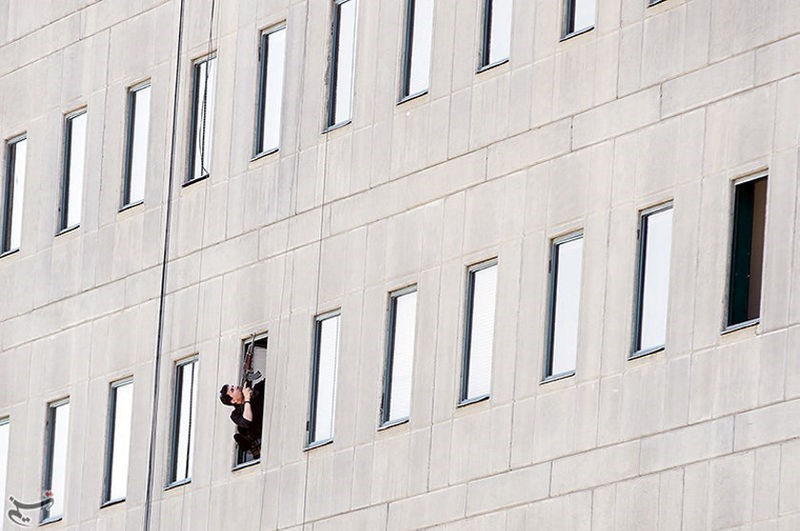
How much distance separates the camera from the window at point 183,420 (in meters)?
53.9

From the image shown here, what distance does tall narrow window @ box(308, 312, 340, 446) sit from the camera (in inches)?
2005

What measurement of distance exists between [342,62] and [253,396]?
16.4ft

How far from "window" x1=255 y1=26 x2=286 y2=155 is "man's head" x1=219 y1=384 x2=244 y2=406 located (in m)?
3.64

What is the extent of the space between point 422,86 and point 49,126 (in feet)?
35.4

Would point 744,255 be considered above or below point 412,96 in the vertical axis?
below

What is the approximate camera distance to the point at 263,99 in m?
53.6

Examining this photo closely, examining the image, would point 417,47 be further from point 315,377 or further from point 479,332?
point 315,377

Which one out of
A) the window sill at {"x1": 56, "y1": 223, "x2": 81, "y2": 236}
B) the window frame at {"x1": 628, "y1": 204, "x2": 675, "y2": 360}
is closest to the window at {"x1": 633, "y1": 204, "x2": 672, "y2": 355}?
the window frame at {"x1": 628, "y1": 204, "x2": 675, "y2": 360}

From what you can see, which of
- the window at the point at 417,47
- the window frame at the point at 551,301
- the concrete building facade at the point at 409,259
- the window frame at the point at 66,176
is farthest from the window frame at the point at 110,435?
the window frame at the point at 551,301

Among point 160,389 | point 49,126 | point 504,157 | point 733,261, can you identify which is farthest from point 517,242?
point 49,126

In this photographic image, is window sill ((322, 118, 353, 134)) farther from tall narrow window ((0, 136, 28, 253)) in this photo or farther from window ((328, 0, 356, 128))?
tall narrow window ((0, 136, 28, 253))

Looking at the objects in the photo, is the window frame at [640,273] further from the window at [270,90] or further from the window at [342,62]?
the window at [270,90]

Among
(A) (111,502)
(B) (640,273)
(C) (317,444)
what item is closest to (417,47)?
(C) (317,444)

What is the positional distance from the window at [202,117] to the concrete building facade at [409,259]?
0.06 meters
